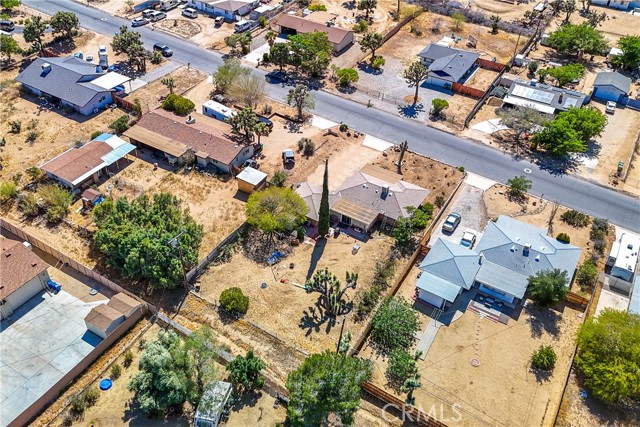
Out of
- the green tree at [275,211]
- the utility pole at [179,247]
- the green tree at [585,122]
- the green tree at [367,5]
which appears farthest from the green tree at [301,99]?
the green tree at [367,5]

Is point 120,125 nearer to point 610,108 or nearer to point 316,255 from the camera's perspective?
point 316,255

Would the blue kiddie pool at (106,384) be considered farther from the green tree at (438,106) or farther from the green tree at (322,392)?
the green tree at (438,106)

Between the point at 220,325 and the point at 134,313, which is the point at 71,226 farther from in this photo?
the point at 220,325

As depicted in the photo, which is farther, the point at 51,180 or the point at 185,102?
the point at 185,102

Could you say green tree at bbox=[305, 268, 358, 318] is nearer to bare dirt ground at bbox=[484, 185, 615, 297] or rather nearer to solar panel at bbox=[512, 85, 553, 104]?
bare dirt ground at bbox=[484, 185, 615, 297]

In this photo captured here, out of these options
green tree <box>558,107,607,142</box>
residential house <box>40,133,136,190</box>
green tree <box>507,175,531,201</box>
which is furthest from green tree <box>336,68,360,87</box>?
residential house <box>40,133,136,190</box>

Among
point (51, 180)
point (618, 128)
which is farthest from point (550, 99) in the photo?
point (51, 180)

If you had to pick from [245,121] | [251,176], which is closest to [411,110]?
Result: [245,121]
